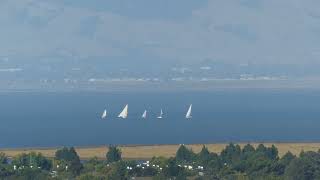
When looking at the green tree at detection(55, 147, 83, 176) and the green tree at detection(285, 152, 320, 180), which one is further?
the green tree at detection(55, 147, 83, 176)

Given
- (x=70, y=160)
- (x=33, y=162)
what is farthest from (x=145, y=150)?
(x=33, y=162)

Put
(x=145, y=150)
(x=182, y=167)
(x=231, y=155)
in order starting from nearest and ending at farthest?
(x=182, y=167), (x=231, y=155), (x=145, y=150)

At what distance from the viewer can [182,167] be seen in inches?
1400

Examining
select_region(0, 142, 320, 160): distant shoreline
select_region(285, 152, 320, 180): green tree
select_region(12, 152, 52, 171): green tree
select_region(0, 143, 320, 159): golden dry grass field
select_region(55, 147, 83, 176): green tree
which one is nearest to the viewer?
select_region(285, 152, 320, 180): green tree

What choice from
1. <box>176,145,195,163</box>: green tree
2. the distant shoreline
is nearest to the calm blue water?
the distant shoreline

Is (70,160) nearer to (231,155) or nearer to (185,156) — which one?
(185,156)

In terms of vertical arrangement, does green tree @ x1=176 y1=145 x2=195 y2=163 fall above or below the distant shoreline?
below

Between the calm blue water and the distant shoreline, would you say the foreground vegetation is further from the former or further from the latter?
the calm blue water

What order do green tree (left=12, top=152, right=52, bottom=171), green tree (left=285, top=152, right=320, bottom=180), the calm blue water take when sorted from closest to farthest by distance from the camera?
green tree (left=285, top=152, right=320, bottom=180), green tree (left=12, top=152, right=52, bottom=171), the calm blue water

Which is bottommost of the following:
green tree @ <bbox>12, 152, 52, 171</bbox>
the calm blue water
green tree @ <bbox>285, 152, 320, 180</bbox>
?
green tree @ <bbox>285, 152, 320, 180</bbox>

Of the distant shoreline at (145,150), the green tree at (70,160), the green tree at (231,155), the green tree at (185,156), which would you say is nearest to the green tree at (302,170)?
the green tree at (231,155)

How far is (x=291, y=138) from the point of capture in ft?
213

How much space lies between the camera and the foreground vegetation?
1325 inches

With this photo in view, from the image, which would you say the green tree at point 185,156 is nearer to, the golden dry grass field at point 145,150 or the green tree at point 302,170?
the golden dry grass field at point 145,150
